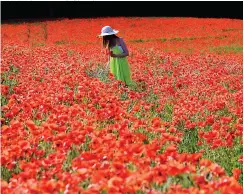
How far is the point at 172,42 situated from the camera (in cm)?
1995

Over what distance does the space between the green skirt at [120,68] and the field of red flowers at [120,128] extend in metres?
0.28

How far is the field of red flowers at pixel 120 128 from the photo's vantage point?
3.36 metres

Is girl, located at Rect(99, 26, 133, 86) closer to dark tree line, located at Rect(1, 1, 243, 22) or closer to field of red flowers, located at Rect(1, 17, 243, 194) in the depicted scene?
field of red flowers, located at Rect(1, 17, 243, 194)

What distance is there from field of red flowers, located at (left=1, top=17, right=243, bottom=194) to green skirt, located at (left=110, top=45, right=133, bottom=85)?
283mm

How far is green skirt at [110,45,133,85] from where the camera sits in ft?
31.5

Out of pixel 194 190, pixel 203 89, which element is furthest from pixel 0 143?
pixel 203 89

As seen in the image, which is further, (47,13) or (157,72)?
(47,13)

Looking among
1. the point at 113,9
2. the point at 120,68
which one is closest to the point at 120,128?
the point at 120,68

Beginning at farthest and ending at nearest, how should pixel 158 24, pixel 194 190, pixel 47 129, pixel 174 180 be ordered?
pixel 158 24
pixel 47 129
pixel 174 180
pixel 194 190

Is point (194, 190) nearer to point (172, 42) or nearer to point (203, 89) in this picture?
point (203, 89)

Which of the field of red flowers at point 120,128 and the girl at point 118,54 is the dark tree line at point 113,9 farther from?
the girl at point 118,54

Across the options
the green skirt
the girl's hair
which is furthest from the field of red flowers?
the girl's hair

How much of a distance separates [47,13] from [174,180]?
31854 mm

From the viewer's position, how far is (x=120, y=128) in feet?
15.6
